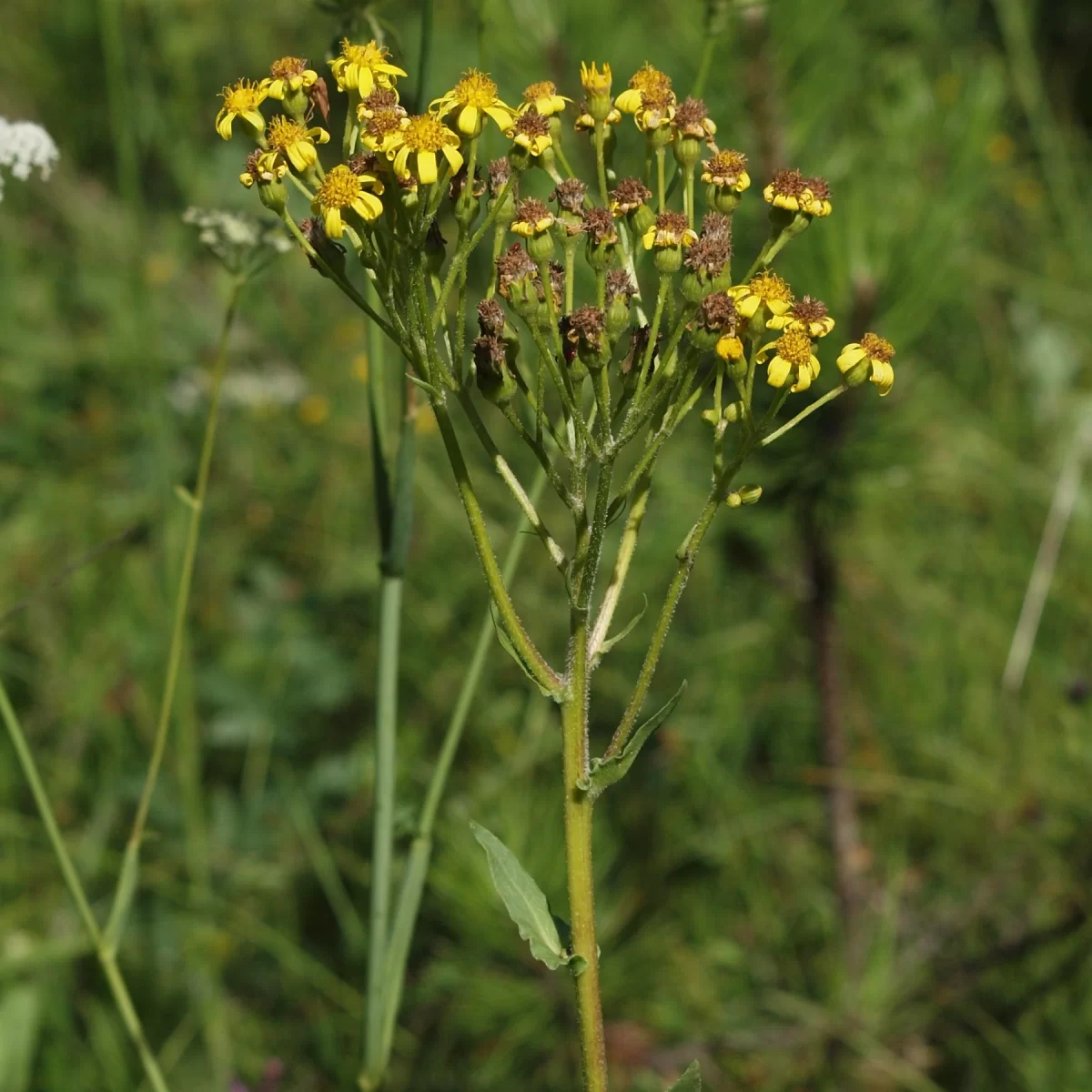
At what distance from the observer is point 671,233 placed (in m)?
1.35

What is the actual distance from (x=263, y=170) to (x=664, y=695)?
91.6 inches

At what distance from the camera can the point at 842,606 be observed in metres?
3.61

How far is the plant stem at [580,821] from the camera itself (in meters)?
1.32

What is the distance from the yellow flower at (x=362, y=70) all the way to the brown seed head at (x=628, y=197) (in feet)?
0.91

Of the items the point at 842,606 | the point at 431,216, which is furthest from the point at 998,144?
the point at 431,216

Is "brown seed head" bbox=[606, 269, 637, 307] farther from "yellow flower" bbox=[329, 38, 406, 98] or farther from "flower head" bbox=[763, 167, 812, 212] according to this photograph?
"yellow flower" bbox=[329, 38, 406, 98]

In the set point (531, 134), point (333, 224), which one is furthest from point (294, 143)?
point (531, 134)

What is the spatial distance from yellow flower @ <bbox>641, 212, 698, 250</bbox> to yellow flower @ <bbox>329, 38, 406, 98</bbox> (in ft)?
1.10

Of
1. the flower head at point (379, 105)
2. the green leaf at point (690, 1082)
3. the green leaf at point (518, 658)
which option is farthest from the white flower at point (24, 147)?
the green leaf at point (690, 1082)

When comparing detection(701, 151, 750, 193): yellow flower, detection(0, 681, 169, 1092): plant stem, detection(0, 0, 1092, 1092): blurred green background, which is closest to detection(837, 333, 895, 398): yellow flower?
detection(701, 151, 750, 193): yellow flower

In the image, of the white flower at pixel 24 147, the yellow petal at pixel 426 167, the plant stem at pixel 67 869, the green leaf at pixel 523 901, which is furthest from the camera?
the white flower at pixel 24 147

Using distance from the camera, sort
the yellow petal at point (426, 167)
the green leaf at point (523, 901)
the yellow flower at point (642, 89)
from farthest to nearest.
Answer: the yellow flower at point (642, 89)
the green leaf at point (523, 901)
the yellow petal at point (426, 167)

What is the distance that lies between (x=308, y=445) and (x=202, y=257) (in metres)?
1.73

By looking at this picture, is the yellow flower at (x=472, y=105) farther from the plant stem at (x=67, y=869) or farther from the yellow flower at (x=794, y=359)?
the plant stem at (x=67, y=869)
